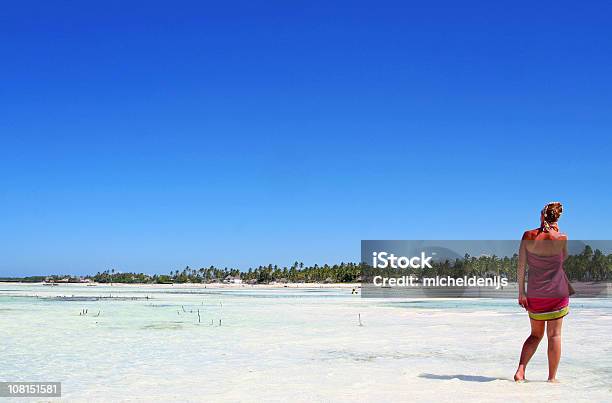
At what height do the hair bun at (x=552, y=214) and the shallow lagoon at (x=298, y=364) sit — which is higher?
the hair bun at (x=552, y=214)

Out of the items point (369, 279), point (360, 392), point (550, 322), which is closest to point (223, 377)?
point (360, 392)

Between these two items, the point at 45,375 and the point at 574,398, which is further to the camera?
the point at 45,375

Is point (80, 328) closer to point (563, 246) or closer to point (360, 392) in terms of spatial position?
point (360, 392)

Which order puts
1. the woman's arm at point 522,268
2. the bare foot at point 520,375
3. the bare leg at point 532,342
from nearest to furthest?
the woman's arm at point 522,268 → the bare leg at point 532,342 → the bare foot at point 520,375

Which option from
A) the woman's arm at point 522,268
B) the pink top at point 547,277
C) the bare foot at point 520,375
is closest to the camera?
the pink top at point 547,277

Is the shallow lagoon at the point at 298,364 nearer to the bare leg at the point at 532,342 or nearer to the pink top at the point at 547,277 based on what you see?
the bare leg at the point at 532,342

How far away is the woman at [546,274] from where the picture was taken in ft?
26.5

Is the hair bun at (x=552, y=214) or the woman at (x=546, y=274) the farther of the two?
the hair bun at (x=552, y=214)

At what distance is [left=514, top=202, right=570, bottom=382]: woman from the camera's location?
8.07 meters

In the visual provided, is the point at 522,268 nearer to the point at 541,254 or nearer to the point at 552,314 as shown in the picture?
the point at 541,254

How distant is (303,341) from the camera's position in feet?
49.3

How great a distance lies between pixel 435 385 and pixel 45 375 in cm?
625

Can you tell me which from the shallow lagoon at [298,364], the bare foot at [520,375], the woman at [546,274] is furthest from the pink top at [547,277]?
the shallow lagoon at [298,364]

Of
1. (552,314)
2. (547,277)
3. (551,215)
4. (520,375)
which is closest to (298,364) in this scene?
(520,375)
